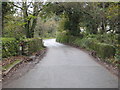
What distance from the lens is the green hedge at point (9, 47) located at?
8.30 metres

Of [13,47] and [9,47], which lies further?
[13,47]

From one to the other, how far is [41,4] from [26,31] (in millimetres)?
4207

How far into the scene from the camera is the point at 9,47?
9016 millimetres

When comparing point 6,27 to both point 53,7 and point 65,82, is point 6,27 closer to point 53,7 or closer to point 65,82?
point 65,82

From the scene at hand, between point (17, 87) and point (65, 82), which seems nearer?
point (17, 87)

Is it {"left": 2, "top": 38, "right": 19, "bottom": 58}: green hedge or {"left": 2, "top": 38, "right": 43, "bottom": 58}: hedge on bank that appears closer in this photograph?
{"left": 2, "top": 38, "right": 19, "bottom": 58}: green hedge

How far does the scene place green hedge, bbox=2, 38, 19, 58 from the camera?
8.30 meters

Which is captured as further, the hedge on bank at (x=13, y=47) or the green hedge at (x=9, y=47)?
the hedge on bank at (x=13, y=47)

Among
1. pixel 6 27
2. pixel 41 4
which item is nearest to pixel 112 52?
pixel 6 27

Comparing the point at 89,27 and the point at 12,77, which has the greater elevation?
the point at 89,27

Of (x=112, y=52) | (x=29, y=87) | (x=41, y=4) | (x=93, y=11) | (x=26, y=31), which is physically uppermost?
(x=41, y=4)

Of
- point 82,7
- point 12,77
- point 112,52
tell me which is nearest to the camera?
point 12,77

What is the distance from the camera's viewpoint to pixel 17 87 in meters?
4.79

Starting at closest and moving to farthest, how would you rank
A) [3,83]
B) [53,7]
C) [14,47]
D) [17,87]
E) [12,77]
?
[17,87]
[3,83]
[12,77]
[14,47]
[53,7]
